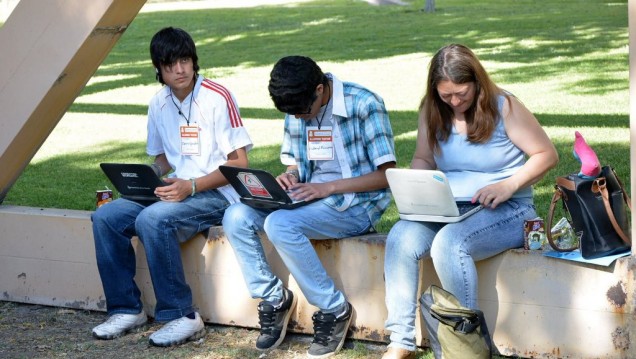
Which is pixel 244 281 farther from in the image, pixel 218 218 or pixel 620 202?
pixel 620 202

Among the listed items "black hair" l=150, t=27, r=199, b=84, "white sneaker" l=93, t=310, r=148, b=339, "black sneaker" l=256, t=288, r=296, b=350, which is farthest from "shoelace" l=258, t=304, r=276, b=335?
"black hair" l=150, t=27, r=199, b=84

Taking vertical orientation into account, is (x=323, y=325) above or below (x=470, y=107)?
below

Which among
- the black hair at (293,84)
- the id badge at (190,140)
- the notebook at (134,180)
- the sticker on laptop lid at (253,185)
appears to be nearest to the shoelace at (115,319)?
the notebook at (134,180)

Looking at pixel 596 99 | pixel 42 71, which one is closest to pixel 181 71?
pixel 42 71

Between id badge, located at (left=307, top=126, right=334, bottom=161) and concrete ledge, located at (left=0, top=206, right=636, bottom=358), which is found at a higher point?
id badge, located at (left=307, top=126, right=334, bottom=161)

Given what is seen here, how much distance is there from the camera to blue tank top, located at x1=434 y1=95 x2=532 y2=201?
4.59m

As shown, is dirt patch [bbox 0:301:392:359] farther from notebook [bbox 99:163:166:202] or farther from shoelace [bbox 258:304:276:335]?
notebook [bbox 99:163:166:202]

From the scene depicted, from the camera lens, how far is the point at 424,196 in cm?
445

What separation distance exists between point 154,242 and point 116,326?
54 cm

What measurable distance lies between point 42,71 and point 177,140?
0.76 meters

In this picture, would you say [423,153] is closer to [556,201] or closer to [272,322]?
[556,201]

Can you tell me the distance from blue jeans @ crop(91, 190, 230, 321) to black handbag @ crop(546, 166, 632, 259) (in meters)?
1.77

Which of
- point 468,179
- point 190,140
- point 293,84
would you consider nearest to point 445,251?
point 468,179

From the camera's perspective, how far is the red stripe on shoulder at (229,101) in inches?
209
